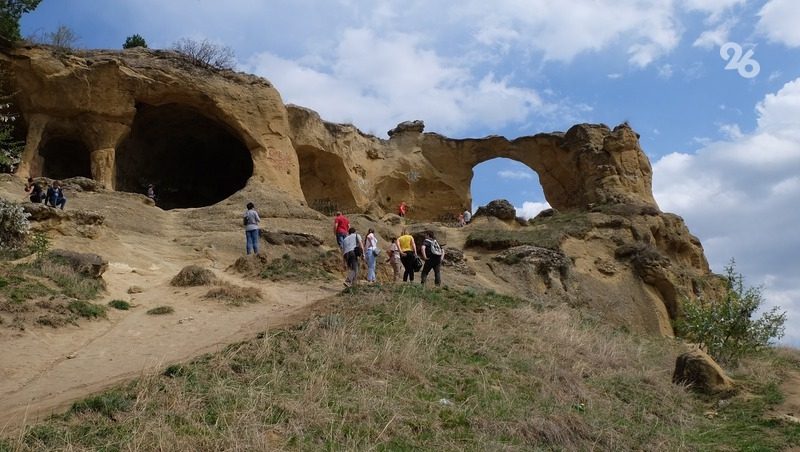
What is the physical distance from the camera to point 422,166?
118 ft

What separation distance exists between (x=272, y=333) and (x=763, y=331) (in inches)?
404

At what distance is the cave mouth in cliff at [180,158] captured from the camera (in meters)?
27.8

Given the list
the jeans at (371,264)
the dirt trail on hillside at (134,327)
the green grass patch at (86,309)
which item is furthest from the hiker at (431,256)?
the green grass patch at (86,309)

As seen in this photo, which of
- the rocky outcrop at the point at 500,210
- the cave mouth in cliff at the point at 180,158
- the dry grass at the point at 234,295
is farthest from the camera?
the rocky outcrop at the point at 500,210

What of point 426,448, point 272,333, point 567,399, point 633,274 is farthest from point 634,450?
point 633,274

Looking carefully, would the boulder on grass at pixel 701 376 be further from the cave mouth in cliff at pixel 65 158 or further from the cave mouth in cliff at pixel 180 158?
the cave mouth in cliff at pixel 65 158

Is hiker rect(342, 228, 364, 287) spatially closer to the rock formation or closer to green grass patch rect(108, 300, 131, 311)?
green grass patch rect(108, 300, 131, 311)

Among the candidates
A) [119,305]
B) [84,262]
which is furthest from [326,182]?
[119,305]

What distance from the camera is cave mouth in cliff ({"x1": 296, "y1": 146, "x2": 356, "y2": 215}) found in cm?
3164

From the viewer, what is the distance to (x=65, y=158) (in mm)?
27141

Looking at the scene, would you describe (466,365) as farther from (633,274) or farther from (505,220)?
(505,220)

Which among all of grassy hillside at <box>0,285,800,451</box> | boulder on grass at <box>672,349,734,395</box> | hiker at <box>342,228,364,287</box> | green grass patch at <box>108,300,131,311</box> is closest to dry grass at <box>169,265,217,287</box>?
green grass patch at <box>108,300,131,311</box>

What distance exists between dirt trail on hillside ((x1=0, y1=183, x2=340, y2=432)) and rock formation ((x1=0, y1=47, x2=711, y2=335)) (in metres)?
2.91

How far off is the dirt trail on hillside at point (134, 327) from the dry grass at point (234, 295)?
0.16 meters
